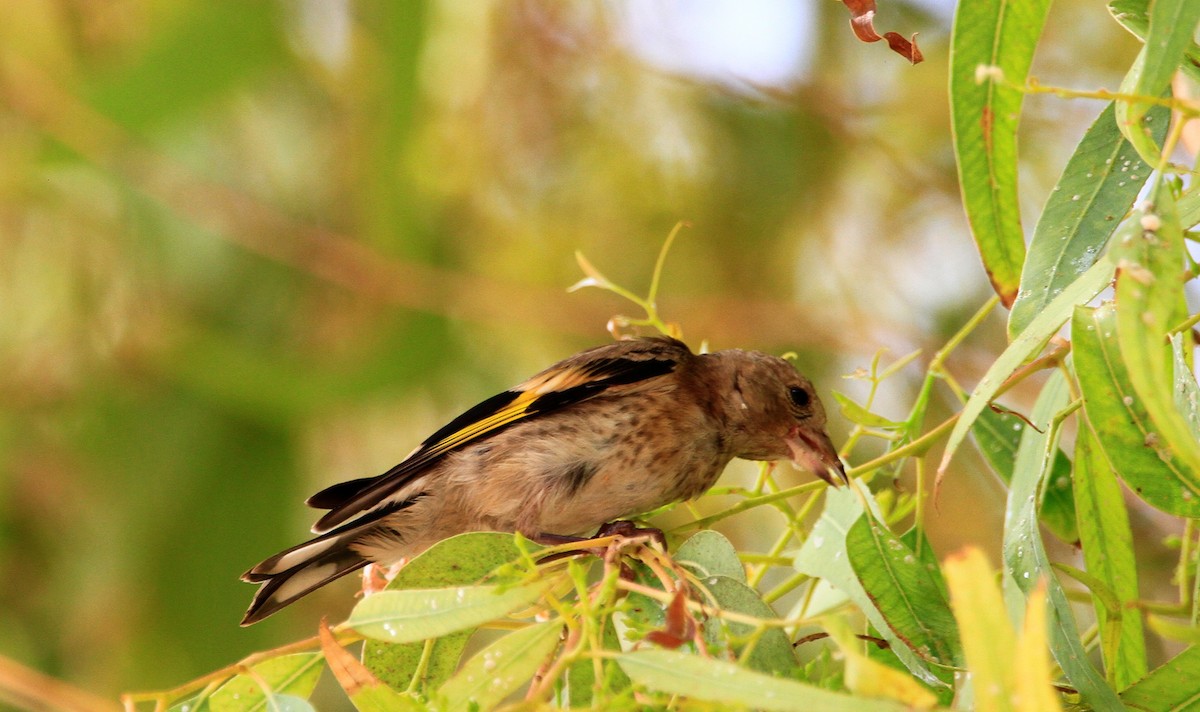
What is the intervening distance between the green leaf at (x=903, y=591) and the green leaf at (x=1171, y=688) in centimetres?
23

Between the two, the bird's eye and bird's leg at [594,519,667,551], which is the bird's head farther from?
bird's leg at [594,519,667,551]

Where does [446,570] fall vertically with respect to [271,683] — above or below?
above

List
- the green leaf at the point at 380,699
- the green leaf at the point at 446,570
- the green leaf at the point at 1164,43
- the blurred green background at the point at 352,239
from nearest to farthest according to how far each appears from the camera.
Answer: the green leaf at the point at 1164,43 < the green leaf at the point at 380,699 < the green leaf at the point at 446,570 < the blurred green background at the point at 352,239

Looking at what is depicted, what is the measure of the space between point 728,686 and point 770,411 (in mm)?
1595

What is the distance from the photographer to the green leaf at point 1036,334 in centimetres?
157

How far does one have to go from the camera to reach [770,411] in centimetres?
289

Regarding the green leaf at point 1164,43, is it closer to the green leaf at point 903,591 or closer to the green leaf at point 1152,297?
the green leaf at point 1152,297

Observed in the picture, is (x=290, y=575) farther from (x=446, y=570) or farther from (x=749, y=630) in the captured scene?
(x=749, y=630)

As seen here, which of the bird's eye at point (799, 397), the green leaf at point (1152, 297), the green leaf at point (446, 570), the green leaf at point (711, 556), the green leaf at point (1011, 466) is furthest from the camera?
the bird's eye at point (799, 397)

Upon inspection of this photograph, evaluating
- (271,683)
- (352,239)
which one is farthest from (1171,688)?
(352,239)

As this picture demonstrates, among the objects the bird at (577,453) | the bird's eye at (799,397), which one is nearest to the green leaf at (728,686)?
the bird at (577,453)

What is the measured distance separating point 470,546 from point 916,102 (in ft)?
12.7

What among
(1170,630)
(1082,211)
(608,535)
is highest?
(1082,211)

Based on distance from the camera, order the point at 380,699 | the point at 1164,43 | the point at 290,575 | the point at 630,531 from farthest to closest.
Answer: the point at 290,575 < the point at 630,531 < the point at 380,699 < the point at 1164,43
